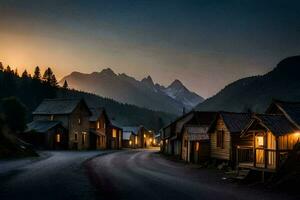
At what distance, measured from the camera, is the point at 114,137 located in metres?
97.3

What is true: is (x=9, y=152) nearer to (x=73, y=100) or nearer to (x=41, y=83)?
(x=73, y=100)

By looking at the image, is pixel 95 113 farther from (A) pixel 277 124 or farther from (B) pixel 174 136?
(A) pixel 277 124

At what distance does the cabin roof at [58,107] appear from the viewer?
7894cm

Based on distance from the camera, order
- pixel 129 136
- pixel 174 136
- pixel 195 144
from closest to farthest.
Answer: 1. pixel 195 144
2. pixel 174 136
3. pixel 129 136

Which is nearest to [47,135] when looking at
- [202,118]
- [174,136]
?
[174,136]

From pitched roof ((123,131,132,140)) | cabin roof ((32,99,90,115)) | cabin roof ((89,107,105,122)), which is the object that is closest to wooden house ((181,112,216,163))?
cabin roof ((32,99,90,115))

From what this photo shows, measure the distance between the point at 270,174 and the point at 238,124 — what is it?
520 inches

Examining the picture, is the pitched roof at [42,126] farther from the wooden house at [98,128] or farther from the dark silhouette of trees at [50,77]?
the dark silhouette of trees at [50,77]

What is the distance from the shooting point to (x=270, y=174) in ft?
93.5

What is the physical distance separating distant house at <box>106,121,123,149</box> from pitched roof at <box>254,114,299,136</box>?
66851 millimetres

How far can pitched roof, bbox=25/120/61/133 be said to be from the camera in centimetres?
7266

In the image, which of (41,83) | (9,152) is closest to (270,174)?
(9,152)

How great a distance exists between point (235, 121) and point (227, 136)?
1.96 meters

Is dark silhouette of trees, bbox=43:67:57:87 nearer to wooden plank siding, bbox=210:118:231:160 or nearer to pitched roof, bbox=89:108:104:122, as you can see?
pitched roof, bbox=89:108:104:122
